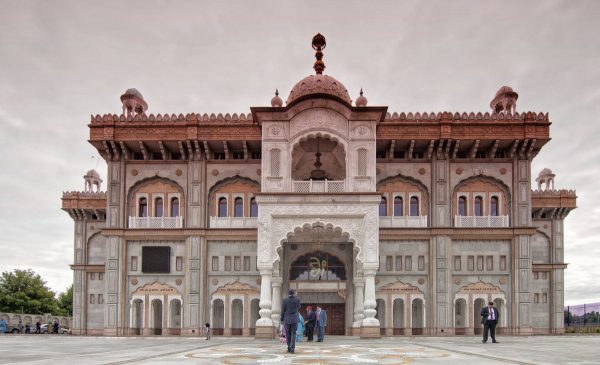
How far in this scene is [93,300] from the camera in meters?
45.0

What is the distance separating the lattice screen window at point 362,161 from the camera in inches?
1227

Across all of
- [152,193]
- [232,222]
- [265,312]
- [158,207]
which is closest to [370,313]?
[265,312]

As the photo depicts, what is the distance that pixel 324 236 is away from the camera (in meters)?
34.4

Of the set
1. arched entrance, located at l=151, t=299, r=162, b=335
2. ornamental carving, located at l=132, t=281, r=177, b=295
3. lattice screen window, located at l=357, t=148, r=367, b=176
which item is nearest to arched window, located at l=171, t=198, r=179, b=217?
ornamental carving, located at l=132, t=281, r=177, b=295

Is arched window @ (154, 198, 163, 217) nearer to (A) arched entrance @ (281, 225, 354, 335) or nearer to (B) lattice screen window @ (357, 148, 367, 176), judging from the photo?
(A) arched entrance @ (281, 225, 354, 335)

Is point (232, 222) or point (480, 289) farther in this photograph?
point (232, 222)

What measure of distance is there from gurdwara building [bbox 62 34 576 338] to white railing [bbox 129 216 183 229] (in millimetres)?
60

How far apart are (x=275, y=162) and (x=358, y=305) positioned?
8801 millimetres

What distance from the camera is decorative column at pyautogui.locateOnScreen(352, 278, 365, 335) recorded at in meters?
32.3

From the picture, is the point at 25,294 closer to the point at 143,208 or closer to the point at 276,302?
the point at 143,208

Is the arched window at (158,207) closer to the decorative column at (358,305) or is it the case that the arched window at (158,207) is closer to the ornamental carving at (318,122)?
the ornamental carving at (318,122)

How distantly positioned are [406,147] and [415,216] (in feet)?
13.6

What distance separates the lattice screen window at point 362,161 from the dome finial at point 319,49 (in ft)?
25.9

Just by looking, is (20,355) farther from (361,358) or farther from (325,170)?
(325,170)
